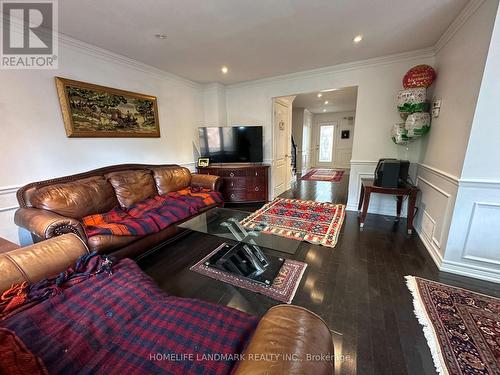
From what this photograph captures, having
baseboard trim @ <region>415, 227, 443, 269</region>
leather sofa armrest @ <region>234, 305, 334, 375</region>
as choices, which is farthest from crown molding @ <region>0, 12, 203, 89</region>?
baseboard trim @ <region>415, 227, 443, 269</region>

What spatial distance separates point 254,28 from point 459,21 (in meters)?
2.03

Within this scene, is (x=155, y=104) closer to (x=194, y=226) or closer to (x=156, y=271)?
(x=194, y=226)

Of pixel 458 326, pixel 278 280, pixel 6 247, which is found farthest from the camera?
pixel 278 280

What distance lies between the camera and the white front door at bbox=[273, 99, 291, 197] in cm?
432

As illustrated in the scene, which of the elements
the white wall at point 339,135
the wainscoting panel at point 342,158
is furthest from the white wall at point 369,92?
the wainscoting panel at point 342,158

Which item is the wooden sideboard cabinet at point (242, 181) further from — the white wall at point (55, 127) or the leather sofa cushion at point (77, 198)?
the leather sofa cushion at point (77, 198)

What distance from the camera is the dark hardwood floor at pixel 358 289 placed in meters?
1.22

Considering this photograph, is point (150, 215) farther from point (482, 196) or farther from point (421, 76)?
point (421, 76)

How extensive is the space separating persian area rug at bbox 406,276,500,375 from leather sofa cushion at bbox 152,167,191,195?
121 inches

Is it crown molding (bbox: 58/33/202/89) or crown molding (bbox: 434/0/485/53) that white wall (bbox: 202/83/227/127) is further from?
crown molding (bbox: 434/0/485/53)

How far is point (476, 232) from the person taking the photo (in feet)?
5.91

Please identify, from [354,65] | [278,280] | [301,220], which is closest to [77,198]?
[278,280]

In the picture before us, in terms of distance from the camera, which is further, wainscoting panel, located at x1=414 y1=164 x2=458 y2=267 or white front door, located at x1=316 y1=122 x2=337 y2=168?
white front door, located at x1=316 y1=122 x2=337 y2=168

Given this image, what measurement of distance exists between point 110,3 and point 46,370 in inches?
97.2
